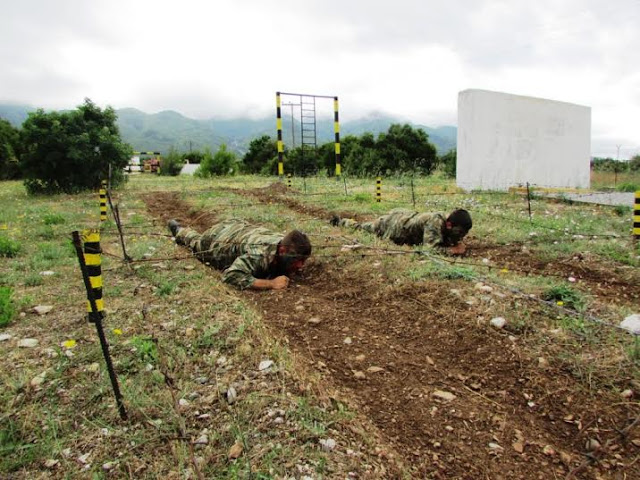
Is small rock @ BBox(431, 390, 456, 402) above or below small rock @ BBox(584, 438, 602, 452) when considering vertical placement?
above

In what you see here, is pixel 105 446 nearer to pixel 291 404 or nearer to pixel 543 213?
pixel 291 404

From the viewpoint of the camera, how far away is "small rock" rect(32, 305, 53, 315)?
12.1ft

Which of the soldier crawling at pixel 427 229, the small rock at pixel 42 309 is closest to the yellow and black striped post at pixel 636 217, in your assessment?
the soldier crawling at pixel 427 229

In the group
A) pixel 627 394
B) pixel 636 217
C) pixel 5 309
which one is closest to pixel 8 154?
pixel 5 309

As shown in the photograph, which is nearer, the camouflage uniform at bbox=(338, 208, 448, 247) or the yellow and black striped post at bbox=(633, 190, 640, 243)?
the camouflage uniform at bbox=(338, 208, 448, 247)

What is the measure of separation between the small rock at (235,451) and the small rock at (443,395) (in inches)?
48.6

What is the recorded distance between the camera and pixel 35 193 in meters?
14.2

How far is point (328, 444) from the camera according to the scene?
2.17 metres

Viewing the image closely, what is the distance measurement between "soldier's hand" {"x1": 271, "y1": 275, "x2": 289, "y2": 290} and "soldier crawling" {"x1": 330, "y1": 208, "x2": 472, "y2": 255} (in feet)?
6.56

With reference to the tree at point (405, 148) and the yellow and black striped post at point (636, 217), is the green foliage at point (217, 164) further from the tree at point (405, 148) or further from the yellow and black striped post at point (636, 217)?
the yellow and black striped post at point (636, 217)

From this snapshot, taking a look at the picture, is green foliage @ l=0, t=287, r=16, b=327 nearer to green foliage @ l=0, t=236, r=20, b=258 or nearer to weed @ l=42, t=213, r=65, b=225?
green foliage @ l=0, t=236, r=20, b=258

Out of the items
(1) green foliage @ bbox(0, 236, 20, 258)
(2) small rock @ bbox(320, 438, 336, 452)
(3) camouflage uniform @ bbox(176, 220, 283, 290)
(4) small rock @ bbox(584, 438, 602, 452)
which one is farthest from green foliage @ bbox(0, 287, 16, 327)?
(4) small rock @ bbox(584, 438, 602, 452)

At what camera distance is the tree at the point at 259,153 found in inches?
1196

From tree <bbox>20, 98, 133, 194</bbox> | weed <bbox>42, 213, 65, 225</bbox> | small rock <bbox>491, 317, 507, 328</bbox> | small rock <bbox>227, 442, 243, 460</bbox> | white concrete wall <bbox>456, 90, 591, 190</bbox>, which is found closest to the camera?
small rock <bbox>227, 442, 243, 460</bbox>
